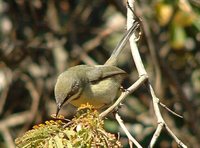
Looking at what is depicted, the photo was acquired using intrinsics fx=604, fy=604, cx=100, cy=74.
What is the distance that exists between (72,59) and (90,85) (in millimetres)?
2086

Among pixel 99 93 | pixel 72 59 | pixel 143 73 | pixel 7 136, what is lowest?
pixel 7 136

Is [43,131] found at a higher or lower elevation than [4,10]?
lower

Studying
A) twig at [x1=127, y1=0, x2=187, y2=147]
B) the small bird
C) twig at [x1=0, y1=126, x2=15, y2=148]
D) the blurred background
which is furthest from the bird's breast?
twig at [x1=0, y1=126, x2=15, y2=148]

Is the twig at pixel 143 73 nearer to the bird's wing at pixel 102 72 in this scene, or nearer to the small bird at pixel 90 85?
the small bird at pixel 90 85

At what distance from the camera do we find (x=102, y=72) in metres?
4.67

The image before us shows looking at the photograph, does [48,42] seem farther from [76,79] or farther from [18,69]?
[76,79]

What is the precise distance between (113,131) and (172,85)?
2.96 ft

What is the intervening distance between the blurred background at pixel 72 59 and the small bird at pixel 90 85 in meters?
1.48

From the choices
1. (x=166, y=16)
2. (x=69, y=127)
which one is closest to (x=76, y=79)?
(x=69, y=127)

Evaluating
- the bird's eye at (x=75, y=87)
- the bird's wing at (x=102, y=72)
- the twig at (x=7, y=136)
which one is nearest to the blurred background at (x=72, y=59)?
the twig at (x=7, y=136)

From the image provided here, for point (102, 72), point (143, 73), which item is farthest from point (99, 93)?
point (143, 73)

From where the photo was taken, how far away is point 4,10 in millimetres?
6926

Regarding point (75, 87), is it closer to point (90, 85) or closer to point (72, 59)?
point (90, 85)

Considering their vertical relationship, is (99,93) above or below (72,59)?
below
